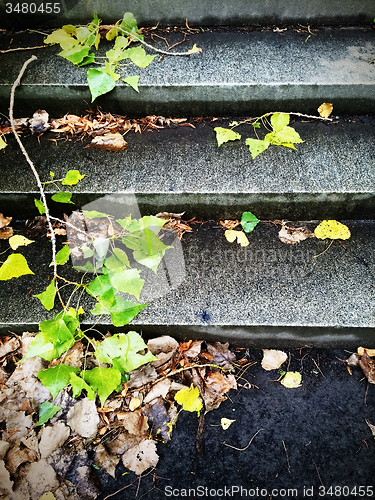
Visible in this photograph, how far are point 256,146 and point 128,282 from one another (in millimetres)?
1088

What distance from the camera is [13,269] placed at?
162 cm

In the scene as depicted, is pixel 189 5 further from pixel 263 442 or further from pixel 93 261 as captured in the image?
pixel 263 442

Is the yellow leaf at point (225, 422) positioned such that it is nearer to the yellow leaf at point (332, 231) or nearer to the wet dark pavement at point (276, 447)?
the wet dark pavement at point (276, 447)

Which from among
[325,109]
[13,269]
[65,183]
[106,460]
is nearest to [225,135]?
[325,109]

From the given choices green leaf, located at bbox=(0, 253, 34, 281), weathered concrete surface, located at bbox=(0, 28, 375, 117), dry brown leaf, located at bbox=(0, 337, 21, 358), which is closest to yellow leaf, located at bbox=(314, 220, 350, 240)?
weathered concrete surface, located at bbox=(0, 28, 375, 117)

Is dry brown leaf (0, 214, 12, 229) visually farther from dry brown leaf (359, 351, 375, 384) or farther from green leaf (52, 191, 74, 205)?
→ dry brown leaf (359, 351, 375, 384)

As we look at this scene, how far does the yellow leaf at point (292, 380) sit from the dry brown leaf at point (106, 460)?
35.8 inches

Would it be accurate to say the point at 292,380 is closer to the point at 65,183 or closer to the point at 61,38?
the point at 65,183

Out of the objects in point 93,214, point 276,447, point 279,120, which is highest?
point 279,120

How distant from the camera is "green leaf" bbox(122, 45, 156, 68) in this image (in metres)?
1.87

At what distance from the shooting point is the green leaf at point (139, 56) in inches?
73.5

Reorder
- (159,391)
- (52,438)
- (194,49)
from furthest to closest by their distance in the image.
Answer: (194,49) < (159,391) < (52,438)

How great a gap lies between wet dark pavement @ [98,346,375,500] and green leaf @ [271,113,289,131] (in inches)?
56.2

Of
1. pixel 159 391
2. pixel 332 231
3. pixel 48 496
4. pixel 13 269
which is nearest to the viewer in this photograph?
pixel 48 496
